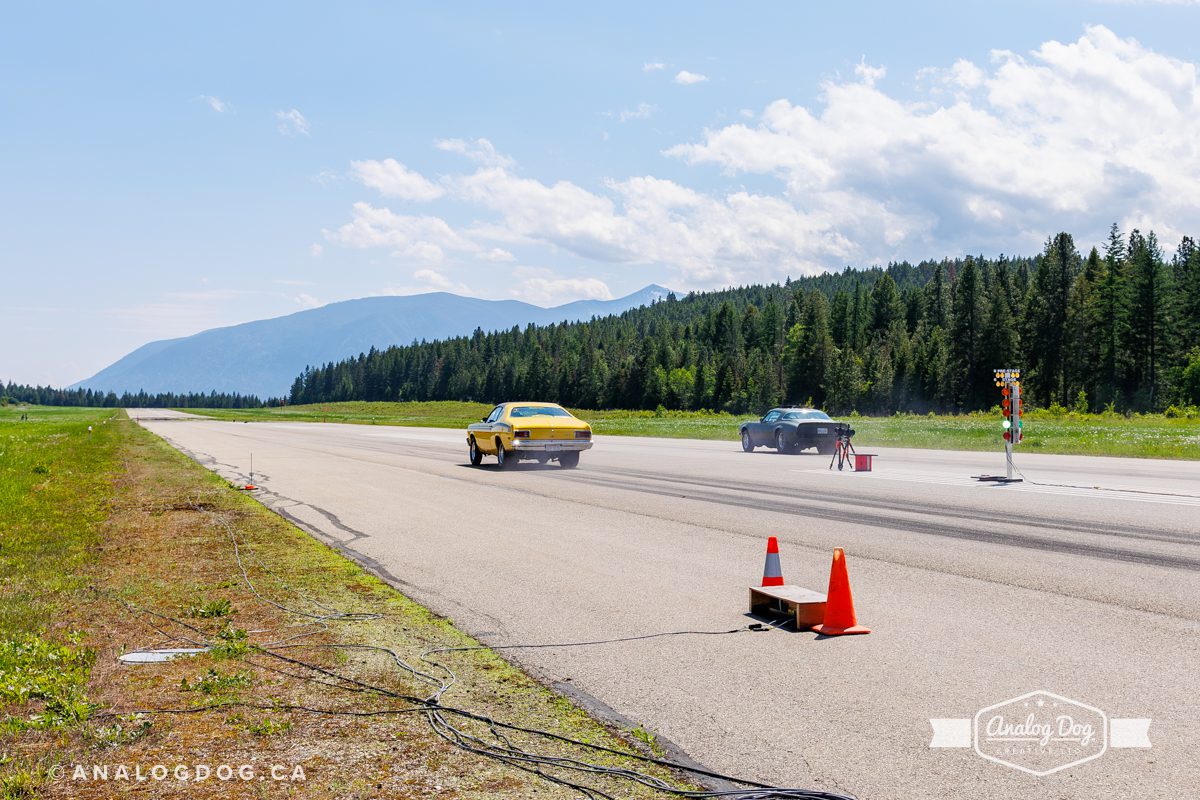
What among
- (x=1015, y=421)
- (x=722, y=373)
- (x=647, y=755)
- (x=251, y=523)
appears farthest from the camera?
(x=722, y=373)

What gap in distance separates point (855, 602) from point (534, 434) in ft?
51.8

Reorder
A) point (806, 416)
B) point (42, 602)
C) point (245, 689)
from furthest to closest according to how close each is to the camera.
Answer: point (806, 416), point (42, 602), point (245, 689)

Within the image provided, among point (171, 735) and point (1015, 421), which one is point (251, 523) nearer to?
point (171, 735)

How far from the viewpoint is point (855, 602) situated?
24.2 ft

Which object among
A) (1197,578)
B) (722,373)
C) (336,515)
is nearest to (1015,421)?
(1197,578)

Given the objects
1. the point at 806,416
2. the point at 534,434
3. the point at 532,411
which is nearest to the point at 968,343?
the point at 806,416

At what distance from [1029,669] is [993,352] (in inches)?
3896

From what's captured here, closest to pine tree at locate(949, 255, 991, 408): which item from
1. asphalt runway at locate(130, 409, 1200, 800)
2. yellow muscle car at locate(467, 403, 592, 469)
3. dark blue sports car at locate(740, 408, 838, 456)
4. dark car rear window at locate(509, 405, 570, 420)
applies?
dark blue sports car at locate(740, 408, 838, 456)

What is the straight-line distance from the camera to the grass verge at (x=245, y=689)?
3918 millimetres

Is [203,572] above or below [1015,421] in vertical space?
below

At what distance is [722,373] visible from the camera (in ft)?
438

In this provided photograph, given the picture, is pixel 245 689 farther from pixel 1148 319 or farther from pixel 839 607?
pixel 1148 319

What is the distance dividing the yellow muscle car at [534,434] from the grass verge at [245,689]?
1224 centimetres

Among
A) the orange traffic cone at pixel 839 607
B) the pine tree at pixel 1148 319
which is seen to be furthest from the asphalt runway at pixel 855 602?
the pine tree at pixel 1148 319
